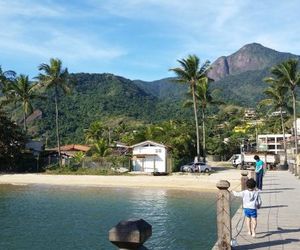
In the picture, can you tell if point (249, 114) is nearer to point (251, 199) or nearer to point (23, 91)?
point (23, 91)

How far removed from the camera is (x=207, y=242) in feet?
45.5

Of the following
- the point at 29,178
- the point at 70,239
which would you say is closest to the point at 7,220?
the point at 70,239

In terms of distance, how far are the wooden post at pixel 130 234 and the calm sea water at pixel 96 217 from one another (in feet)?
29.6

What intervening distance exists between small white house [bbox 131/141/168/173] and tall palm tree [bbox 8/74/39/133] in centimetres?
1938

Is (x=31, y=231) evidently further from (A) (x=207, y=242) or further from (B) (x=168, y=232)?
(A) (x=207, y=242)

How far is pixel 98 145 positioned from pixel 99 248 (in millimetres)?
39686

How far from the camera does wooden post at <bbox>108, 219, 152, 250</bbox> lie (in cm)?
443

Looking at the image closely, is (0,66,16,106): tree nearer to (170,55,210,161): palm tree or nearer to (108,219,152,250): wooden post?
(170,55,210,161): palm tree

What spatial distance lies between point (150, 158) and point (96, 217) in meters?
30.6

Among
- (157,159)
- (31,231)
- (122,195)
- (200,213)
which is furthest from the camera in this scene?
(157,159)

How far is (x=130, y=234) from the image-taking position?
4.45m

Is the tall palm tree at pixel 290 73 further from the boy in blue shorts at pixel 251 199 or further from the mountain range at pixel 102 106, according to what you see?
the mountain range at pixel 102 106

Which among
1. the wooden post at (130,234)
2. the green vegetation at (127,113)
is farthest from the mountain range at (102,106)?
the wooden post at (130,234)

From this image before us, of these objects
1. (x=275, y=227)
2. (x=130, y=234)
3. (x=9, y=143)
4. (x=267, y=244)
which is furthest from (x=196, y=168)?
(x=130, y=234)
